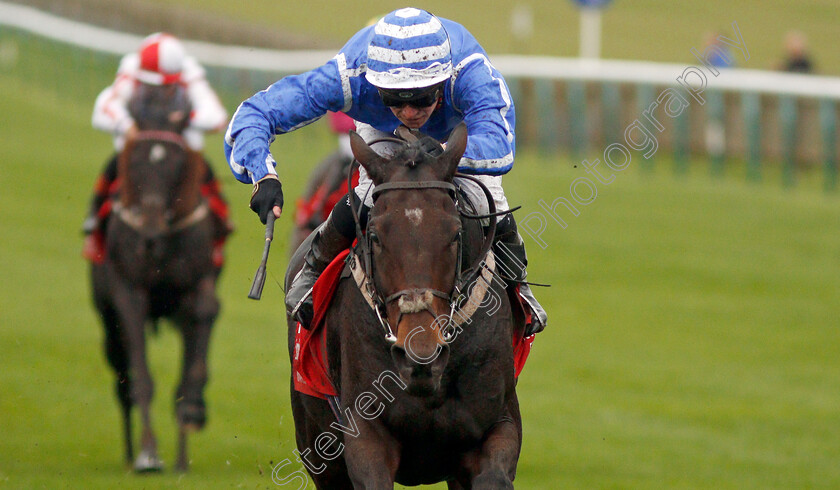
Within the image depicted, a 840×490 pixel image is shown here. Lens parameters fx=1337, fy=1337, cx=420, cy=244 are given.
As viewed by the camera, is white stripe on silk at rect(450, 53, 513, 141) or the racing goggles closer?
the racing goggles

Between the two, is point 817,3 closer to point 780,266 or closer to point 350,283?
point 780,266

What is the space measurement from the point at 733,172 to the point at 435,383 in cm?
1708

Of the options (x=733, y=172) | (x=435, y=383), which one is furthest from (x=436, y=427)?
(x=733, y=172)

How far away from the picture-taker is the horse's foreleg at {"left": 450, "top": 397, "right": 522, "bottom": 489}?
447 centimetres

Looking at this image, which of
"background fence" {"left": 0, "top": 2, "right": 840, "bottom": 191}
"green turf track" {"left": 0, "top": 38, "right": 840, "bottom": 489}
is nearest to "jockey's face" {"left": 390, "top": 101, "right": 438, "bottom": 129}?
"green turf track" {"left": 0, "top": 38, "right": 840, "bottom": 489}

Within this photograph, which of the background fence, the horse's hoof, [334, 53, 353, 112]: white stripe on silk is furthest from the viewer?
the background fence

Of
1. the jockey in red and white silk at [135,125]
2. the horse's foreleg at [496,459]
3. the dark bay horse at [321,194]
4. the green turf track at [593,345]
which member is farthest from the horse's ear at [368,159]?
the dark bay horse at [321,194]

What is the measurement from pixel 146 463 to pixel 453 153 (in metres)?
4.90

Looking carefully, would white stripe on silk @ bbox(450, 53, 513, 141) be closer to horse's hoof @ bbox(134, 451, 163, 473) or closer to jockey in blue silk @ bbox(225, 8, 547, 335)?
jockey in blue silk @ bbox(225, 8, 547, 335)

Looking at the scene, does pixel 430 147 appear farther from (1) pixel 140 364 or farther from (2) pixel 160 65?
(2) pixel 160 65

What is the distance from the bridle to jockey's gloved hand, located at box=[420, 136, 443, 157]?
7 centimetres

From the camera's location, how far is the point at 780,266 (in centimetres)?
1662

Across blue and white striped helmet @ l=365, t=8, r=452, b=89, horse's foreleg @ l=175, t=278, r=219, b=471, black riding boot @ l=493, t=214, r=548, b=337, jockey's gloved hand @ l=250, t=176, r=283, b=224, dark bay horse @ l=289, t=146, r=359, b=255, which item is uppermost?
blue and white striped helmet @ l=365, t=8, r=452, b=89

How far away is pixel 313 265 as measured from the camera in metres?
5.28
